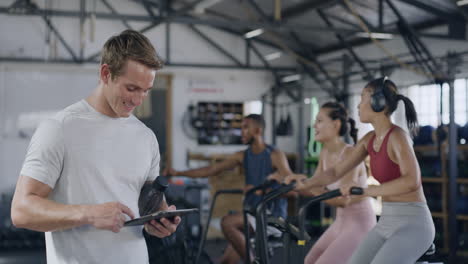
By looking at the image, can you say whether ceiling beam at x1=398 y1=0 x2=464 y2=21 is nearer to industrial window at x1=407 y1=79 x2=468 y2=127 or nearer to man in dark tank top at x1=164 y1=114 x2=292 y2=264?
industrial window at x1=407 y1=79 x2=468 y2=127

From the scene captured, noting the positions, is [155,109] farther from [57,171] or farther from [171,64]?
[57,171]

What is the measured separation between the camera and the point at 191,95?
1374 cm

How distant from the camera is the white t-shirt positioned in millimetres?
1617

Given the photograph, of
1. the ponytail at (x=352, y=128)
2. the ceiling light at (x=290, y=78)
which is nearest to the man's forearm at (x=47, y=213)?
the ponytail at (x=352, y=128)

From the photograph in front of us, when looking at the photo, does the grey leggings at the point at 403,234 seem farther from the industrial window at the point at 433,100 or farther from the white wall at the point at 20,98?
the white wall at the point at 20,98

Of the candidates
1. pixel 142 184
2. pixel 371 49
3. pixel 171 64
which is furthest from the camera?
pixel 171 64

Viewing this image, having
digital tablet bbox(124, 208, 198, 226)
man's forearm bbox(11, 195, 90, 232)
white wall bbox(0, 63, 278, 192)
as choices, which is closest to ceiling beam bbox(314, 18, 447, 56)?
white wall bbox(0, 63, 278, 192)

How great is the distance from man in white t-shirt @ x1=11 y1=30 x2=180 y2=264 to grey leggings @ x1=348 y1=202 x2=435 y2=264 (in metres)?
1.44

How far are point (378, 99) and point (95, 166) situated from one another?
1.86m

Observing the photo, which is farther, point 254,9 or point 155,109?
point 155,109

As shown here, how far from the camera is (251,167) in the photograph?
17.2ft

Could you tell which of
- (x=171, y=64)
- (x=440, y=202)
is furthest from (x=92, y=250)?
(x=171, y=64)

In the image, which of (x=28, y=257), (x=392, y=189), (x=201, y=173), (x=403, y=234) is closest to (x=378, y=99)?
(x=392, y=189)

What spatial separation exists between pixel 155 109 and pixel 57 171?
473 inches
